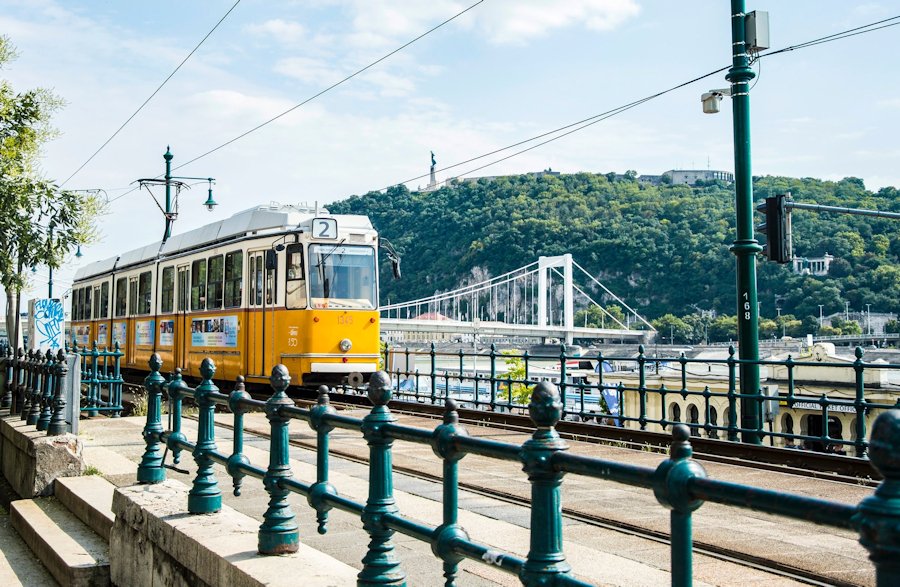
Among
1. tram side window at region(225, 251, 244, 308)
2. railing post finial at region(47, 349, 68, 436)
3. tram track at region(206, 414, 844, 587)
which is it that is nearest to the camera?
tram track at region(206, 414, 844, 587)

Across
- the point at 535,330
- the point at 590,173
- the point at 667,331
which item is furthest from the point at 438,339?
the point at 590,173

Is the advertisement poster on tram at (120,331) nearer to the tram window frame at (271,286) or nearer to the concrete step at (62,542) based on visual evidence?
the tram window frame at (271,286)

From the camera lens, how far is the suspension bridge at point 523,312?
216ft

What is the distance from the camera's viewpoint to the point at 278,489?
4660mm

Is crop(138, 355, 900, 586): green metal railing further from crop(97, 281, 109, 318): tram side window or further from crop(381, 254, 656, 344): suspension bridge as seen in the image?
crop(381, 254, 656, 344): suspension bridge

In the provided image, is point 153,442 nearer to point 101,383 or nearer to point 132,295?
point 101,383

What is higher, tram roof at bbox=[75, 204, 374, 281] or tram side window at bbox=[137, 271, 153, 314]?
tram roof at bbox=[75, 204, 374, 281]

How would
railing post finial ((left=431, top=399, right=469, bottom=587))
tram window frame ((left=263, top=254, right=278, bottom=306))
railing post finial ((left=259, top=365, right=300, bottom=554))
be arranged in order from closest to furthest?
railing post finial ((left=431, top=399, right=469, bottom=587)), railing post finial ((left=259, top=365, right=300, bottom=554)), tram window frame ((left=263, top=254, right=278, bottom=306))

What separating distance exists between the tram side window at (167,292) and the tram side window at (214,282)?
85.8 inches

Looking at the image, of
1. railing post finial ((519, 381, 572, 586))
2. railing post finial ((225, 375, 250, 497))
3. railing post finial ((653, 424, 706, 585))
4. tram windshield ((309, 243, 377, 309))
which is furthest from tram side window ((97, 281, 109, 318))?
railing post finial ((653, 424, 706, 585))

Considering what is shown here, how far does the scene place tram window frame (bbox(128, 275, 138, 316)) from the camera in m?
23.6

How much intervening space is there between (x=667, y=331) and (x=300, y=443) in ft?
252

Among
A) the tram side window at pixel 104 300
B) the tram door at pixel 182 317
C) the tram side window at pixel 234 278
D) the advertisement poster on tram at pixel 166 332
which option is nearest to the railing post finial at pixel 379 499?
the tram side window at pixel 234 278

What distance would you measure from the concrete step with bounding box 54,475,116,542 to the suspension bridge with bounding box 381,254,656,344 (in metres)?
46.2
